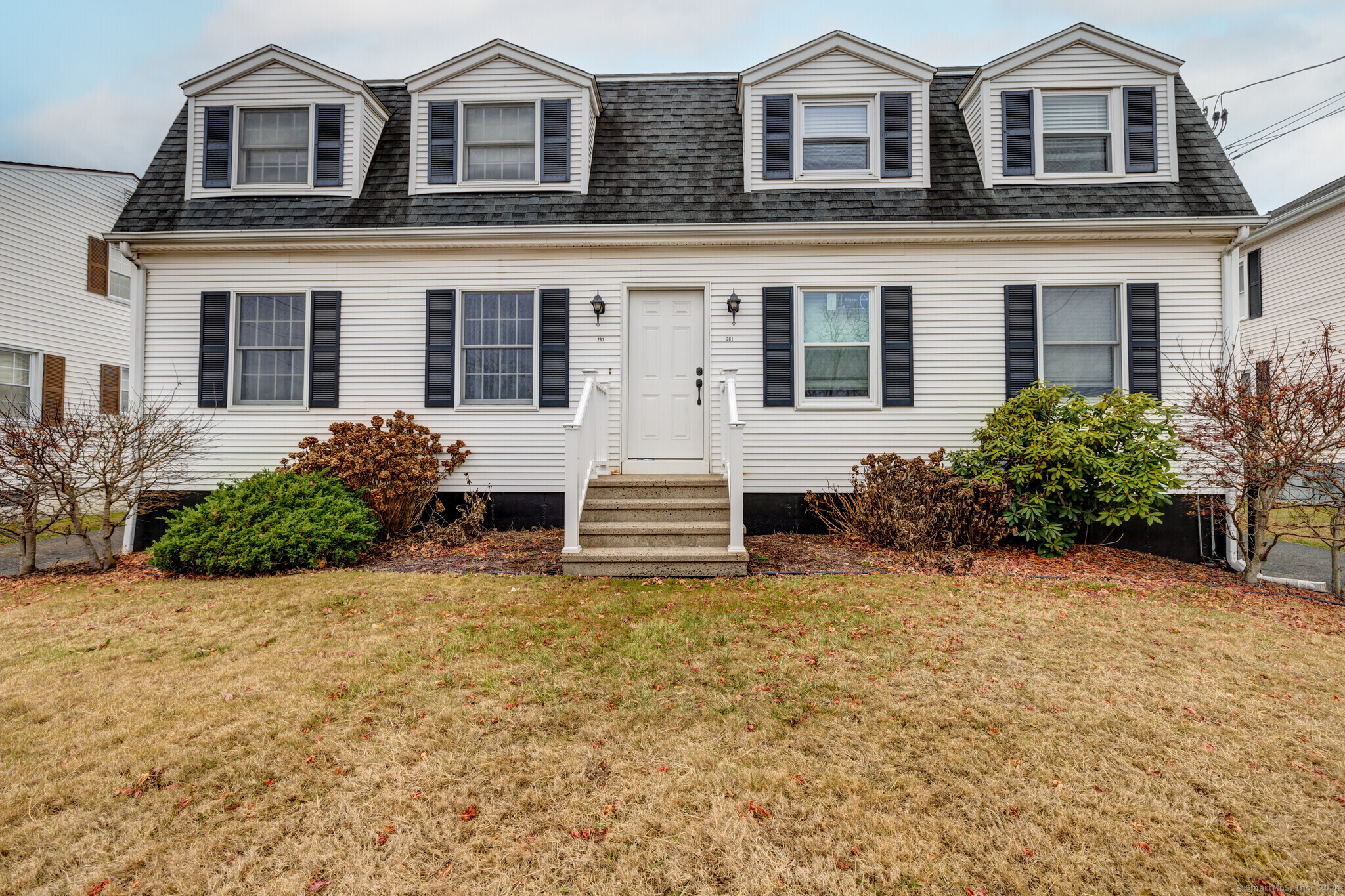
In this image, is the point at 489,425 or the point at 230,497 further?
the point at 489,425

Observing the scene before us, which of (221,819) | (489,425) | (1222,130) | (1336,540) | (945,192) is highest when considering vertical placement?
(1222,130)

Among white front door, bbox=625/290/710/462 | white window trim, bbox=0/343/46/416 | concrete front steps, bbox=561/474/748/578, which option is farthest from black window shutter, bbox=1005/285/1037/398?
white window trim, bbox=0/343/46/416

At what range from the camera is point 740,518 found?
5520 mm

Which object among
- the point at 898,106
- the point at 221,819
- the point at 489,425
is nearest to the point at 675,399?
the point at 489,425

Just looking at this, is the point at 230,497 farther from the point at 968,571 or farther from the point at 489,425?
the point at 968,571

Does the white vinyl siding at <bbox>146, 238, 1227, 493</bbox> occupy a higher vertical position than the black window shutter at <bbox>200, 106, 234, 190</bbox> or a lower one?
lower

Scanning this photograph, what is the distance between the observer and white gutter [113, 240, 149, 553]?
24.8 feet

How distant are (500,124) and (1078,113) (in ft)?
24.8

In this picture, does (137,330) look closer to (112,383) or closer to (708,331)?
(112,383)

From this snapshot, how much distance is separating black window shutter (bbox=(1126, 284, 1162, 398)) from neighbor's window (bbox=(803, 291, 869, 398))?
3144mm

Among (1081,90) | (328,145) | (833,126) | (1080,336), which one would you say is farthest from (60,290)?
(1081,90)

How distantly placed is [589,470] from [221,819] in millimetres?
4566

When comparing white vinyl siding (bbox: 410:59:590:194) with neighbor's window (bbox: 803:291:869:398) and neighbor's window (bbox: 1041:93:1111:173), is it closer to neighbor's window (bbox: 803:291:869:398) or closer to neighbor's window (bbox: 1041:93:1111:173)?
neighbor's window (bbox: 803:291:869:398)

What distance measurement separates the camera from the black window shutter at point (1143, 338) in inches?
285
